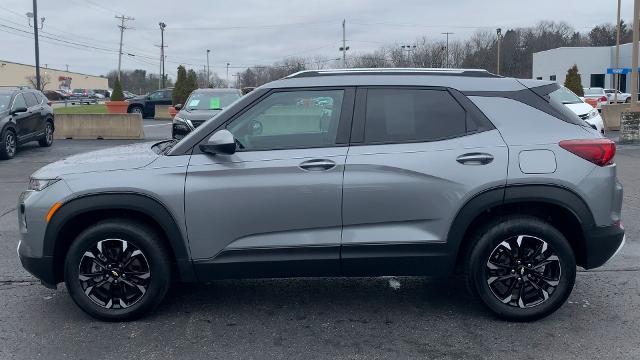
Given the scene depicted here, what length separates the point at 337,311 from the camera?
495cm

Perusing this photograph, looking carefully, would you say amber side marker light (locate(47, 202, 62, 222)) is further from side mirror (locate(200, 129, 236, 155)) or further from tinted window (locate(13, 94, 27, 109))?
tinted window (locate(13, 94, 27, 109))

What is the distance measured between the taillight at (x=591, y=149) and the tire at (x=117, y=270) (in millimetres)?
2981

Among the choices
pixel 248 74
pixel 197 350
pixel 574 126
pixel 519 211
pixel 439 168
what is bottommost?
pixel 197 350

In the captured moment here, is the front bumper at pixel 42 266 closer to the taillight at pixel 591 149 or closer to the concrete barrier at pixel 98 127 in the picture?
the taillight at pixel 591 149

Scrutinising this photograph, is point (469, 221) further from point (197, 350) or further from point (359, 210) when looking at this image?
point (197, 350)

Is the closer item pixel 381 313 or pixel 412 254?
pixel 412 254

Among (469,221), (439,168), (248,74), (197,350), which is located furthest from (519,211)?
(248,74)

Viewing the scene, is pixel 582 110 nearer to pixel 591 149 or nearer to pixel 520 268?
pixel 591 149

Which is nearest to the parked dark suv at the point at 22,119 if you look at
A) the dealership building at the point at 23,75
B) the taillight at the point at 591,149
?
the taillight at the point at 591,149

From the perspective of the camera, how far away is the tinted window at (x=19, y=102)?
15.4 meters

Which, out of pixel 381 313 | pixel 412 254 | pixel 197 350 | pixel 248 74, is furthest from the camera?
pixel 248 74

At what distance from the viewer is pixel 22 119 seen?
51.1ft

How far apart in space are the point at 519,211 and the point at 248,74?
83683 mm

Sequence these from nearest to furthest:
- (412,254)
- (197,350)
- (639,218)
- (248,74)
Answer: (197,350) → (412,254) → (639,218) → (248,74)
